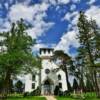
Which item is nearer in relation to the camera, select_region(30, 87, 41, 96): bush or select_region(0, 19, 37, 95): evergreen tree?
select_region(0, 19, 37, 95): evergreen tree

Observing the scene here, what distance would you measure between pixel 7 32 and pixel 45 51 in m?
27.9

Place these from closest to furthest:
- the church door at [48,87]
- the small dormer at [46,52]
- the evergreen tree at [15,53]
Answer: the evergreen tree at [15,53] → the church door at [48,87] → the small dormer at [46,52]

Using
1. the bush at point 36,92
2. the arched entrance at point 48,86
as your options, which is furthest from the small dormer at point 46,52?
the bush at point 36,92

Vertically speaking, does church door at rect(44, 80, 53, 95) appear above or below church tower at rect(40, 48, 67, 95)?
below

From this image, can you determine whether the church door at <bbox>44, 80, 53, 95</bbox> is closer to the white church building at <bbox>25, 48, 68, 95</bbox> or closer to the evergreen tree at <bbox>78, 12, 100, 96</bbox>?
the white church building at <bbox>25, 48, 68, 95</bbox>

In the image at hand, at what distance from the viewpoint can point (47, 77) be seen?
70.7 m

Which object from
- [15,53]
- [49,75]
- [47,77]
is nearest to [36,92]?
[47,77]

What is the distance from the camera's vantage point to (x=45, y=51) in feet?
244

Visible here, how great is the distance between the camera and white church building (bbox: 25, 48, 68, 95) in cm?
6982

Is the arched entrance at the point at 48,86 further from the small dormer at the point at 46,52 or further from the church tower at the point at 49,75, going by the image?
the small dormer at the point at 46,52

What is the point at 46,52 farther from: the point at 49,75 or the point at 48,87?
the point at 48,87

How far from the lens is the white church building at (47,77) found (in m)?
69.8

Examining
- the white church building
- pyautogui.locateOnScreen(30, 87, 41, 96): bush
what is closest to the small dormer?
the white church building

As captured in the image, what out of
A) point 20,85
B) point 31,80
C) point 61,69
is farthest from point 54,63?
point 20,85
